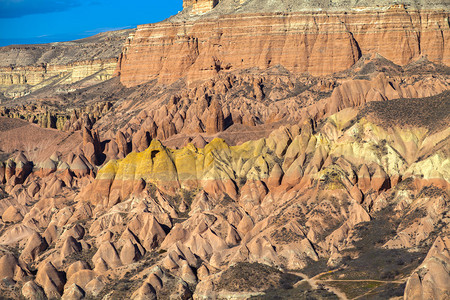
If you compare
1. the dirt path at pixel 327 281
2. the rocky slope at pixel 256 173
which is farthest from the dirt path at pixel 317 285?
the rocky slope at pixel 256 173

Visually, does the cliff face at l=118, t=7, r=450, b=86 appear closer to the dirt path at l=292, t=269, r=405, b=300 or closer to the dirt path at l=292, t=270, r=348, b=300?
the dirt path at l=292, t=270, r=348, b=300

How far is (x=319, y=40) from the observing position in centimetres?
17450

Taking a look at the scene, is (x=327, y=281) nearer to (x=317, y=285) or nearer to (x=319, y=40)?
(x=317, y=285)

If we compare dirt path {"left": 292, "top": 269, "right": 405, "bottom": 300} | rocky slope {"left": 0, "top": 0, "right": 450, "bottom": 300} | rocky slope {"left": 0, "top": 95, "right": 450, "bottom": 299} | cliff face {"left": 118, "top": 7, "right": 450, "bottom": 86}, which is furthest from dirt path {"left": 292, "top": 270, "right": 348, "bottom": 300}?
cliff face {"left": 118, "top": 7, "right": 450, "bottom": 86}

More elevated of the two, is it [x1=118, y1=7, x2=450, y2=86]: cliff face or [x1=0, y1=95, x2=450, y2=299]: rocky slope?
[x1=118, y1=7, x2=450, y2=86]: cliff face

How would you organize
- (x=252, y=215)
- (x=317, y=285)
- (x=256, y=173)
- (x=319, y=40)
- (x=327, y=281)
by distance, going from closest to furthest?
1. (x=317, y=285)
2. (x=327, y=281)
3. (x=252, y=215)
4. (x=256, y=173)
5. (x=319, y=40)

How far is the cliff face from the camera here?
172 metres

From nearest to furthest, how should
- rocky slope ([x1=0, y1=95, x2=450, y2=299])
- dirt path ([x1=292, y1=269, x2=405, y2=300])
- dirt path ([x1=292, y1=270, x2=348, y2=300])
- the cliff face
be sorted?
dirt path ([x1=292, y1=269, x2=405, y2=300]) < dirt path ([x1=292, y1=270, x2=348, y2=300]) < rocky slope ([x1=0, y1=95, x2=450, y2=299]) < the cliff face

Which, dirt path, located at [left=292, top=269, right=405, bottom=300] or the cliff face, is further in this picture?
the cliff face

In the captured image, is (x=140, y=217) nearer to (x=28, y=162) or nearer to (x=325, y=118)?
(x=325, y=118)

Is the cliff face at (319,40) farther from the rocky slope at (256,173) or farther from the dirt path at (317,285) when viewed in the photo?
the dirt path at (317,285)

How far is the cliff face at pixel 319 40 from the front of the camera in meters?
172

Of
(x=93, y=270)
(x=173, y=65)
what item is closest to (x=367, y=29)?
(x=173, y=65)

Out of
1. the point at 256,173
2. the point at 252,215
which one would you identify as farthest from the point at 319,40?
the point at 252,215
